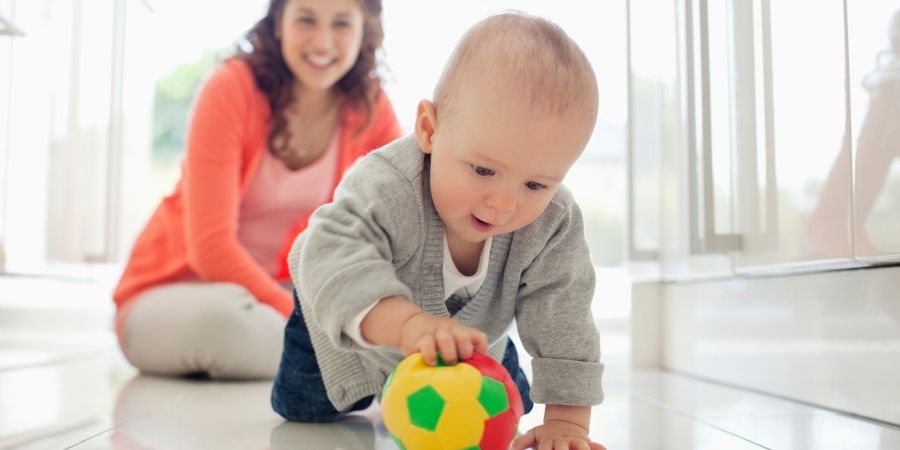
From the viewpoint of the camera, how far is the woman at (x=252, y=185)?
1.75 m

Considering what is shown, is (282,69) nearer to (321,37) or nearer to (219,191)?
(321,37)

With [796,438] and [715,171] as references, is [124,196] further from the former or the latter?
[796,438]

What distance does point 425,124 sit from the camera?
1021 millimetres

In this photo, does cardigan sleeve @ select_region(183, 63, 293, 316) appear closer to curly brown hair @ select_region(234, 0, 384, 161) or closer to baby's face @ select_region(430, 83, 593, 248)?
curly brown hair @ select_region(234, 0, 384, 161)

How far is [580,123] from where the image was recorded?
0.92 m

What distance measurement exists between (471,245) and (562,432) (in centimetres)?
25

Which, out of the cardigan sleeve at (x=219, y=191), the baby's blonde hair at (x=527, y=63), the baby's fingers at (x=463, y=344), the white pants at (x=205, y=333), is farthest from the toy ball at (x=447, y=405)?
the cardigan sleeve at (x=219, y=191)

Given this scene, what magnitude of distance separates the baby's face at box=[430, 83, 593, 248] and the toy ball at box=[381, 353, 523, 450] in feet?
0.61

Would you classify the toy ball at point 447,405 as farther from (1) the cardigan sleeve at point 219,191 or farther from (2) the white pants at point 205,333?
(1) the cardigan sleeve at point 219,191

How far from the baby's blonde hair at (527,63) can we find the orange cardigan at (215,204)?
101cm

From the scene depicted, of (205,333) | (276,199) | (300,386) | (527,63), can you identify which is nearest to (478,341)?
(527,63)

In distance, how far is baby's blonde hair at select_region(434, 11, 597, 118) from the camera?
896 mm

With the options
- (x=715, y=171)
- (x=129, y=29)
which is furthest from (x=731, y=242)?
(x=129, y=29)

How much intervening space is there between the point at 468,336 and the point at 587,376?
0.83ft
